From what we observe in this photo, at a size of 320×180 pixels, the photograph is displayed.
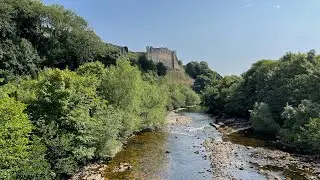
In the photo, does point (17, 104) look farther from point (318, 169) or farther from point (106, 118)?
point (318, 169)

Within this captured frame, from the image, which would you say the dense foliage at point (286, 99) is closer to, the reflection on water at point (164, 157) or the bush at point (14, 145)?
the reflection on water at point (164, 157)

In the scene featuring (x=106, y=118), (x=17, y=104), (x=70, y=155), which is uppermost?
(x=17, y=104)

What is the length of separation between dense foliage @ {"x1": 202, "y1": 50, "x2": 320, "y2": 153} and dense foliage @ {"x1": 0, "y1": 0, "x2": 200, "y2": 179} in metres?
21.9

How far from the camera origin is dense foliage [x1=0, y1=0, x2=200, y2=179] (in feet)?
88.9

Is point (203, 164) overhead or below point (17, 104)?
below

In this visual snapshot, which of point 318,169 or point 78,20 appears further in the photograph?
point 78,20

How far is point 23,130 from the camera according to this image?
25.8 metres

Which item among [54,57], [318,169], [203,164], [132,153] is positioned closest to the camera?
[318,169]

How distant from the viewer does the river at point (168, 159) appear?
1487 inches

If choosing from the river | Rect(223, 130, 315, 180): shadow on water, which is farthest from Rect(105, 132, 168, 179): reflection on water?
Rect(223, 130, 315, 180): shadow on water

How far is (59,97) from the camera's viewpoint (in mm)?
35156

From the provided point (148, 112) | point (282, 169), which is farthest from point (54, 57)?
point (282, 169)

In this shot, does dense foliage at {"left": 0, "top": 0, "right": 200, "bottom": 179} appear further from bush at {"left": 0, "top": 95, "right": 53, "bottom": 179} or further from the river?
the river

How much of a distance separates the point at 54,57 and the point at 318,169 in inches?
2704
